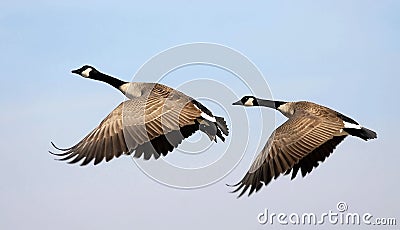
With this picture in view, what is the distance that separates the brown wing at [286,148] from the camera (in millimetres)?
17203

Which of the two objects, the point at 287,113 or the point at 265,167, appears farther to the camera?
the point at 287,113

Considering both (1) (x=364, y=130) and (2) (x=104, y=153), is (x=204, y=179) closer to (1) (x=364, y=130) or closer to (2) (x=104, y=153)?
(2) (x=104, y=153)

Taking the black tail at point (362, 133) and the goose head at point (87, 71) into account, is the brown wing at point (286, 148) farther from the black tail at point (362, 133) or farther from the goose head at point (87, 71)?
the goose head at point (87, 71)

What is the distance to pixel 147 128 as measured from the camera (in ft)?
55.1

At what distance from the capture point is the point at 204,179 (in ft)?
52.7

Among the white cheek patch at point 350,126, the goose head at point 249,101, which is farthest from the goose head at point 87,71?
the white cheek patch at point 350,126

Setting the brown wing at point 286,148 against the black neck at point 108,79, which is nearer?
the brown wing at point 286,148

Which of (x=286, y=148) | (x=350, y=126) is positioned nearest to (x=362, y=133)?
(x=350, y=126)

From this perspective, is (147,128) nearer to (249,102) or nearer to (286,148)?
(286,148)

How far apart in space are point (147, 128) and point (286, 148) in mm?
2747

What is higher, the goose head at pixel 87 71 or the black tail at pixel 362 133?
the goose head at pixel 87 71

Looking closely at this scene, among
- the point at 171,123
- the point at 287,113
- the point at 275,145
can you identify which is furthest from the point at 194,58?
the point at 287,113

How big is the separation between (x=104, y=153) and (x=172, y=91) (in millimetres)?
2019

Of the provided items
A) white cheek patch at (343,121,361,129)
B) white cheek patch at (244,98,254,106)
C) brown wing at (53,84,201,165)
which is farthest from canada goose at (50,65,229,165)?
white cheek patch at (244,98,254,106)
